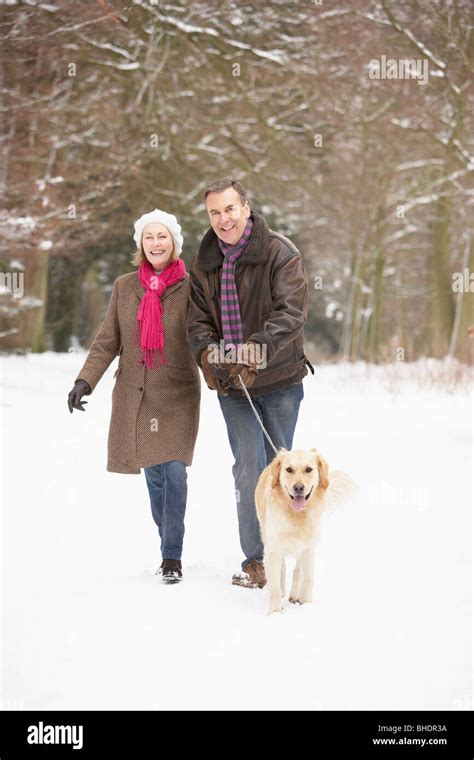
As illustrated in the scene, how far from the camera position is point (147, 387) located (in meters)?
4.94

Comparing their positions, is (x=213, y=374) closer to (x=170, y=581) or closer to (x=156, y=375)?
(x=156, y=375)

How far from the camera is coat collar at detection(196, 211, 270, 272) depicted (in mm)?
4484

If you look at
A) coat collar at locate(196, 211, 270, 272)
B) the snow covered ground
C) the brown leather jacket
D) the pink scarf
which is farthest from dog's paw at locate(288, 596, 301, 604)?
coat collar at locate(196, 211, 270, 272)

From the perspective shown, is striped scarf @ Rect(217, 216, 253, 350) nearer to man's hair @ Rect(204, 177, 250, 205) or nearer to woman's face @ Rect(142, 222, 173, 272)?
man's hair @ Rect(204, 177, 250, 205)

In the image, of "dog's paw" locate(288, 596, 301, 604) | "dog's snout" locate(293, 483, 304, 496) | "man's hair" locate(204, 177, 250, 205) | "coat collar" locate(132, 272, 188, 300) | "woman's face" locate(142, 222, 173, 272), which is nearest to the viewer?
"dog's snout" locate(293, 483, 304, 496)

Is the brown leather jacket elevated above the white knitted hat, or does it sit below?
below

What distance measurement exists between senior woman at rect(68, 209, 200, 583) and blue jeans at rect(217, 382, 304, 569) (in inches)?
12.5

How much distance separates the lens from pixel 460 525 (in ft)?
20.5

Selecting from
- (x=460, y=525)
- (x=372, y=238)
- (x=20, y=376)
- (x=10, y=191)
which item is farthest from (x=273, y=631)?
(x=372, y=238)

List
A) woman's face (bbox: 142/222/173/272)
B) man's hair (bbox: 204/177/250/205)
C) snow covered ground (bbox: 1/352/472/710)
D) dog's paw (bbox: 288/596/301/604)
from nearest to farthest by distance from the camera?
1. snow covered ground (bbox: 1/352/472/710)
2. man's hair (bbox: 204/177/250/205)
3. dog's paw (bbox: 288/596/301/604)
4. woman's face (bbox: 142/222/173/272)

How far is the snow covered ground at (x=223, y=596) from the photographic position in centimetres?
362

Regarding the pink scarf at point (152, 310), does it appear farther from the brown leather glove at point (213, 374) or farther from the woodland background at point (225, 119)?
the woodland background at point (225, 119)

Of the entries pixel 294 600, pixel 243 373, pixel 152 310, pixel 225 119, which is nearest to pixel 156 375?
pixel 152 310

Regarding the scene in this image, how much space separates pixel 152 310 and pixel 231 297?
53cm
